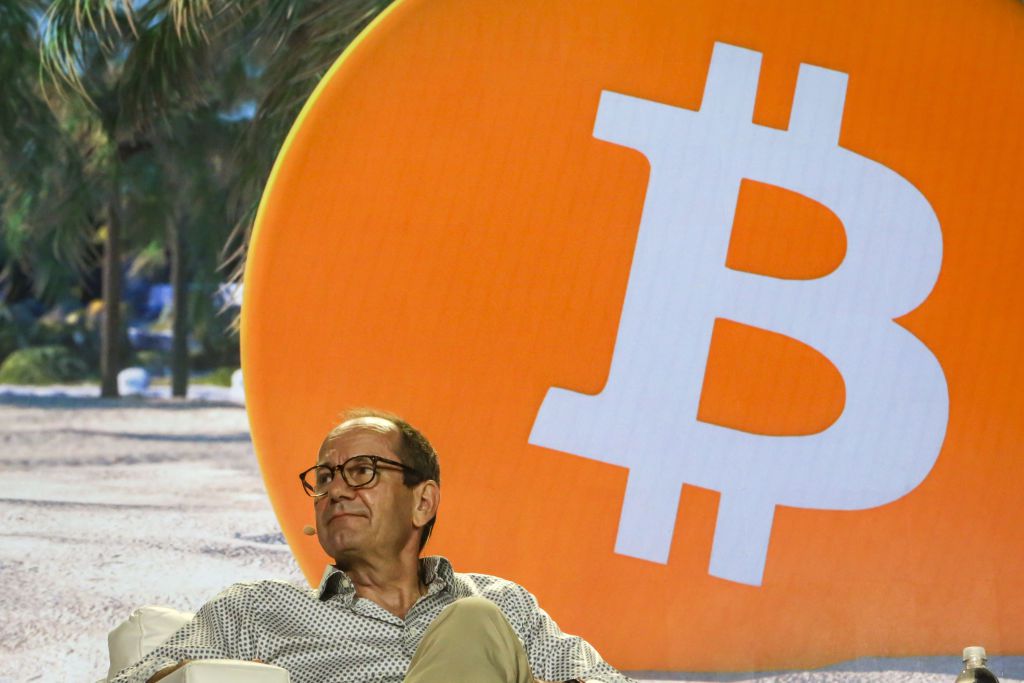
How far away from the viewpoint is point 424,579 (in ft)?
7.50

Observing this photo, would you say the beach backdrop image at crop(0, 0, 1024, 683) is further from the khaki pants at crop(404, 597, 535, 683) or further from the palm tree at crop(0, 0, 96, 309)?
the palm tree at crop(0, 0, 96, 309)

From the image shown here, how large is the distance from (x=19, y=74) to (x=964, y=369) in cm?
824

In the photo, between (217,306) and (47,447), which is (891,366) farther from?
(217,306)

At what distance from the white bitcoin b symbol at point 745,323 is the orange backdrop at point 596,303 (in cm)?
4

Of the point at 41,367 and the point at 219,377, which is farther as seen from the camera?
the point at 219,377

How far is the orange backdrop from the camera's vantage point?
323 cm

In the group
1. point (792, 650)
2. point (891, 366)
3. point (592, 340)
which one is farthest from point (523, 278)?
point (792, 650)

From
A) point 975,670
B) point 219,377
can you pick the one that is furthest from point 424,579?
point 219,377

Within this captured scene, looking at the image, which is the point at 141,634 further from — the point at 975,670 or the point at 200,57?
the point at 200,57

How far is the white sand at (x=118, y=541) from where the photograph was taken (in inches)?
127

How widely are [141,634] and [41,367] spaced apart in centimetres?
1748

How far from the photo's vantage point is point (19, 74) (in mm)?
9602

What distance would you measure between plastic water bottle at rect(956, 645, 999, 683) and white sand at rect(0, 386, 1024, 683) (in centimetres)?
62

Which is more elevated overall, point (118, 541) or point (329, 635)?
point (329, 635)
